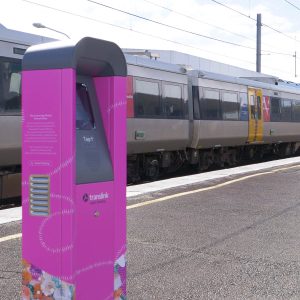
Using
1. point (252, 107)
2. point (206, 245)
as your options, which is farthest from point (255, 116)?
point (206, 245)

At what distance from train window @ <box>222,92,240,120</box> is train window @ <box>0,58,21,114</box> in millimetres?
9882

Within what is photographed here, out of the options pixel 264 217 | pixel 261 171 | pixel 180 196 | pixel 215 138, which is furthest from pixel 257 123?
pixel 264 217

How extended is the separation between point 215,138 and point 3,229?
1194 cm

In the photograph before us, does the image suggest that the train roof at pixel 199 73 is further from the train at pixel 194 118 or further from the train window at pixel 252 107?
the train window at pixel 252 107

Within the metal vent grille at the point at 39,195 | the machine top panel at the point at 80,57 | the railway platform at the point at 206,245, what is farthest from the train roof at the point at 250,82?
the metal vent grille at the point at 39,195

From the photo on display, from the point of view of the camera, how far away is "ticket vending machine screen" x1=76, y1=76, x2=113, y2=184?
3.44 meters

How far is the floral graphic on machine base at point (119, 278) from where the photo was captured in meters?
3.72

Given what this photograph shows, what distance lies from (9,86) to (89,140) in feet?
23.8

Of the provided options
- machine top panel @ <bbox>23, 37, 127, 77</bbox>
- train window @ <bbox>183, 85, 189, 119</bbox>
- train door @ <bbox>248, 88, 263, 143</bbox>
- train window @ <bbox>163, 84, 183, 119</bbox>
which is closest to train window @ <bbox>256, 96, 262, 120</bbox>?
train door @ <bbox>248, 88, 263, 143</bbox>

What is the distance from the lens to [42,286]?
3.37 meters

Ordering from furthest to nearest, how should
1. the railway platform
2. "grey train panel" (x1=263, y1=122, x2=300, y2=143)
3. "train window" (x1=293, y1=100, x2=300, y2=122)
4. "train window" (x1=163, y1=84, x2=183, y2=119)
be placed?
"train window" (x1=293, y1=100, x2=300, y2=122), "grey train panel" (x1=263, y1=122, x2=300, y2=143), "train window" (x1=163, y1=84, x2=183, y2=119), the railway platform

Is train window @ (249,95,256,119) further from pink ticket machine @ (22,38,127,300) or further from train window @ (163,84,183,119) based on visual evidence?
pink ticket machine @ (22,38,127,300)

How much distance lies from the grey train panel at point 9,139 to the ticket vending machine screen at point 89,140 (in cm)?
679

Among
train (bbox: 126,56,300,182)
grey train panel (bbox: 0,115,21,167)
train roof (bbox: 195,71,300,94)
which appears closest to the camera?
grey train panel (bbox: 0,115,21,167)
